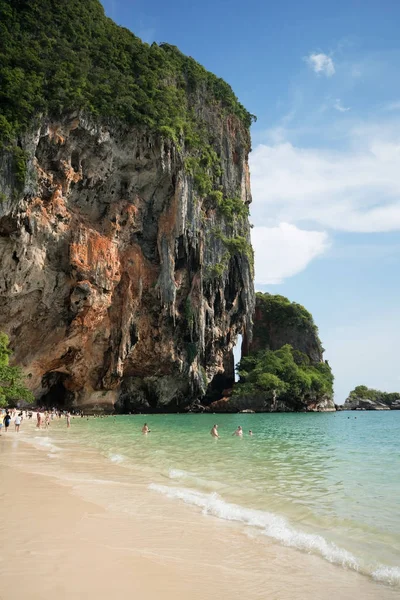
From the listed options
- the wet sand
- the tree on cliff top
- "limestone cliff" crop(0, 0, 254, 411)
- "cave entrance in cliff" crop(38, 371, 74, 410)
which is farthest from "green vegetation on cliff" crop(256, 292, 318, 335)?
the wet sand

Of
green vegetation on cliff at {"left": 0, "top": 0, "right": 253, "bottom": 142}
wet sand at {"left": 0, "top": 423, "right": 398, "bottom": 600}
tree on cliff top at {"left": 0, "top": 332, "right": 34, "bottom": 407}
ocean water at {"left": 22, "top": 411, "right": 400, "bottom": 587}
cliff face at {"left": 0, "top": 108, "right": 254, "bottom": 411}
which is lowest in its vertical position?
ocean water at {"left": 22, "top": 411, "right": 400, "bottom": 587}

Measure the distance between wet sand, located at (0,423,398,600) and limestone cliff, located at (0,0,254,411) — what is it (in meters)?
21.2

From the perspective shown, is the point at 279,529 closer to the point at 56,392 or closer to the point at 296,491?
the point at 296,491

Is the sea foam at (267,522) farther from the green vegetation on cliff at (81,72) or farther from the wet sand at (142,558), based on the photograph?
the green vegetation on cliff at (81,72)

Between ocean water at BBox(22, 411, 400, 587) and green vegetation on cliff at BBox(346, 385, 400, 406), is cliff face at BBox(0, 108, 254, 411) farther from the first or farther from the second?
green vegetation on cliff at BBox(346, 385, 400, 406)

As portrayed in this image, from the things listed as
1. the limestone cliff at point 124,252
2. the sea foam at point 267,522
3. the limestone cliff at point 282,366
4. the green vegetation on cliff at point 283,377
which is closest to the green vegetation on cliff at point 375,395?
the limestone cliff at point 282,366

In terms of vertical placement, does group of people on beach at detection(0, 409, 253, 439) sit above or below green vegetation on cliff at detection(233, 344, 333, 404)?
below

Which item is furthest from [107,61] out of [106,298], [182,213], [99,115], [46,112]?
[106,298]

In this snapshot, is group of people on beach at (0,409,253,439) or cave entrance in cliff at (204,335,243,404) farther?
cave entrance in cliff at (204,335,243,404)

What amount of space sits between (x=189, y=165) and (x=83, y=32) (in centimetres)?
1271

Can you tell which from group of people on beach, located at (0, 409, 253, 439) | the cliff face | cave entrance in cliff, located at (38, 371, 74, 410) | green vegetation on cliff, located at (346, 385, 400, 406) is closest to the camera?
group of people on beach, located at (0, 409, 253, 439)

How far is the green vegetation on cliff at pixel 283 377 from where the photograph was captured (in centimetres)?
5072

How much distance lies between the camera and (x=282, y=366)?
177 feet

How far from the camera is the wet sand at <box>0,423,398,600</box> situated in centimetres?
336
